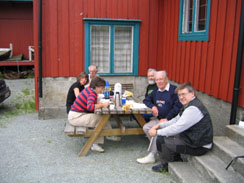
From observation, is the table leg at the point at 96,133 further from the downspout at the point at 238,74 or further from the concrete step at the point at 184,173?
the downspout at the point at 238,74

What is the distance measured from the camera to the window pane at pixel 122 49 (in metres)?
7.79

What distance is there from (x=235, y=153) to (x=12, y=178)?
122 inches

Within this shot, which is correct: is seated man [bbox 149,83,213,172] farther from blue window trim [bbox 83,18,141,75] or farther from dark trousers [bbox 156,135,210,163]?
blue window trim [bbox 83,18,141,75]

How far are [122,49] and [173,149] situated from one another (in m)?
4.40

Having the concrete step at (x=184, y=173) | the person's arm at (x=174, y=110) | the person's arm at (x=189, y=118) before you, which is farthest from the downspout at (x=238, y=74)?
the concrete step at (x=184, y=173)

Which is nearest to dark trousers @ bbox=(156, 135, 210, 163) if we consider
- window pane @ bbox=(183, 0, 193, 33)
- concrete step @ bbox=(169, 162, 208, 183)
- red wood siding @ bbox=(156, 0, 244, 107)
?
concrete step @ bbox=(169, 162, 208, 183)

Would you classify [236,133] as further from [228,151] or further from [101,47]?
[101,47]

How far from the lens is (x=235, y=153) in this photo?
12.1 feet

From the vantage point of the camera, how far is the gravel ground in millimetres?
4180

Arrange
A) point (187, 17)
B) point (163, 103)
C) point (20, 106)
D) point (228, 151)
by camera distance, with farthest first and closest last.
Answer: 1. point (20, 106)
2. point (187, 17)
3. point (163, 103)
4. point (228, 151)

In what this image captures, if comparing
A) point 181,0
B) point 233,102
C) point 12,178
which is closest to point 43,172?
point 12,178

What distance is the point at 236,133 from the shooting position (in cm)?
407

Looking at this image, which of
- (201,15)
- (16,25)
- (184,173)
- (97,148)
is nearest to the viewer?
(184,173)

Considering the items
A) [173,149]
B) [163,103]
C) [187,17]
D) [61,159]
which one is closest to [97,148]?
[61,159]
